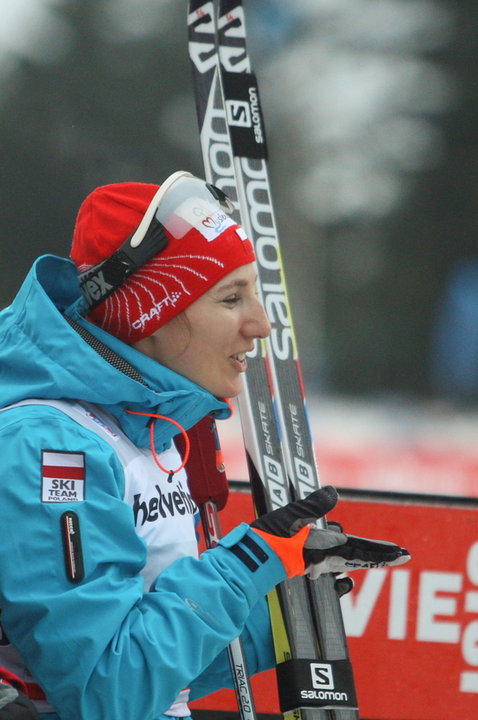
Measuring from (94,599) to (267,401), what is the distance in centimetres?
130

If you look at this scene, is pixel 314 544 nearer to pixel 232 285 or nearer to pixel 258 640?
pixel 232 285

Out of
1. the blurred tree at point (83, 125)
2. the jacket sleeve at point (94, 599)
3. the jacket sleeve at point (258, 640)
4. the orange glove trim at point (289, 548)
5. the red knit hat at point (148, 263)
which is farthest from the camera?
the blurred tree at point (83, 125)

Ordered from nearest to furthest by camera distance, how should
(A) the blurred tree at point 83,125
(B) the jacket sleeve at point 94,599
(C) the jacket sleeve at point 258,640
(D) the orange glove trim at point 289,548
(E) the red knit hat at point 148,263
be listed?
(B) the jacket sleeve at point 94,599
(D) the orange glove trim at point 289,548
(E) the red knit hat at point 148,263
(C) the jacket sleeve at point 258,640
(A) the blurred tree at point 83,125

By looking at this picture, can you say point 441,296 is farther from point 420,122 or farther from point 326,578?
point 326,578

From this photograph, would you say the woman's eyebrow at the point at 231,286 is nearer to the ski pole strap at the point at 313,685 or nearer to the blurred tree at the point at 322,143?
the ski pole strap at the point at 313,685

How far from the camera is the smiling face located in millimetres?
1945

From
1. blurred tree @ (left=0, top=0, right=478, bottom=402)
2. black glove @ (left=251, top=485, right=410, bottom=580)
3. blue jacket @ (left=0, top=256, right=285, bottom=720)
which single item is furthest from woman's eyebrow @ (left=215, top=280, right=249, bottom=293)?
blurred tree @ (left=0, top=0, right=478, bottom=402)

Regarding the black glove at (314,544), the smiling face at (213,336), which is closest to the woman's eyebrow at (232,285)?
the smiling face at (213,336)

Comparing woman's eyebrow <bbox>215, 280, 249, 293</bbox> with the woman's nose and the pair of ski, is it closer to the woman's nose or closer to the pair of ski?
the woman's nose

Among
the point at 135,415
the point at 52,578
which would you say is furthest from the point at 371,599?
the point at 52,578

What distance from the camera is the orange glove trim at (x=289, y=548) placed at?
5.82 feet

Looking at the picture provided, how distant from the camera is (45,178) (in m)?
3.79

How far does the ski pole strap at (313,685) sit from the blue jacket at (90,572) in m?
0.86

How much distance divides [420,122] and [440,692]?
207 centimetres
